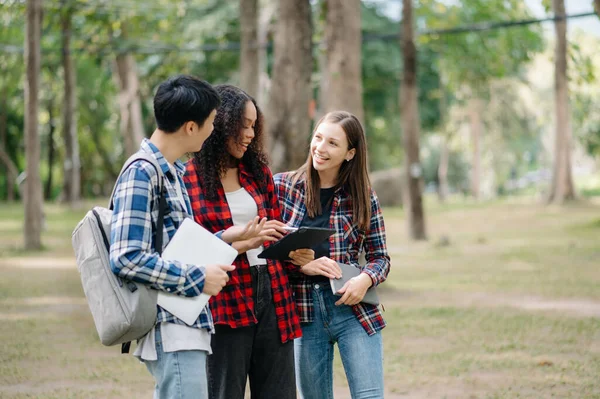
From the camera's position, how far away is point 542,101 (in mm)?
48500

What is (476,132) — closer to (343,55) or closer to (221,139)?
(343,55)

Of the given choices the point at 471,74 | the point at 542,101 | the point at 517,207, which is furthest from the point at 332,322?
the point at 542,101

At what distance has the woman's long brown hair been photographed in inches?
159

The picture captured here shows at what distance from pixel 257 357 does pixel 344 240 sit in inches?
27.3

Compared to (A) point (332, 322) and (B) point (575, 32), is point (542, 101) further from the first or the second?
(A) point (332, 322)

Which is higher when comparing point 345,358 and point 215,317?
point 215,317

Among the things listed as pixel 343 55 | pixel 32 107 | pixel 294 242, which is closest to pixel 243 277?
pixel 294 242

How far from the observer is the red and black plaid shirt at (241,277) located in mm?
3641

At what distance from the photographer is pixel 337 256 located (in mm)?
4070

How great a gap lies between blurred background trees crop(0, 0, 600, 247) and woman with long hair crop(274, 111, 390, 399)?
5382mm

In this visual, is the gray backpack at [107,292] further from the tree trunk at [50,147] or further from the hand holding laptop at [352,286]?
the tree trunk at [50,147]

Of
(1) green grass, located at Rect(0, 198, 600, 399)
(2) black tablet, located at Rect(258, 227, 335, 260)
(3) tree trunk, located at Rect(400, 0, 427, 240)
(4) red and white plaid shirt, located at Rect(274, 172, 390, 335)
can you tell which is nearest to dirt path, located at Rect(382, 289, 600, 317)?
(1) green grass, located at Rect(0, 198, 600, 399)

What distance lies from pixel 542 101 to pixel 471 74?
26.9m

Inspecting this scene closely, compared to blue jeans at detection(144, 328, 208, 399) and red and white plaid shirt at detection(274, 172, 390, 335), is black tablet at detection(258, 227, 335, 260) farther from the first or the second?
blue jeans at detection(144, 328, 208, 399)
